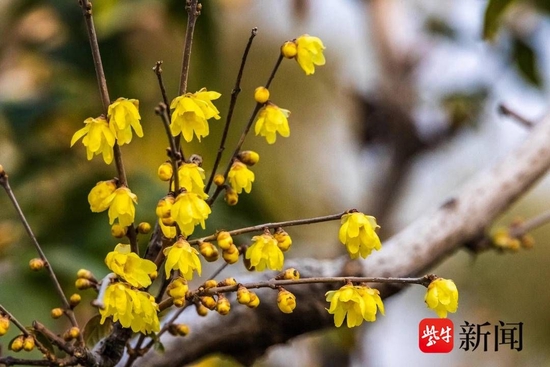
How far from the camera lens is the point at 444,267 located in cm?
136

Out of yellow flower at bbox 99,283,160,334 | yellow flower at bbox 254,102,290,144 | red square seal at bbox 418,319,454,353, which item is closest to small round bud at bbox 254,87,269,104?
yellow flower at bbox 254,102,290,144

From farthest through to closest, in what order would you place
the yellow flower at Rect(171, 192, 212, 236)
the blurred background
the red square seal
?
the blurred background → the red square seal → the yellow flower at Rect(171, 192, 212, 236)

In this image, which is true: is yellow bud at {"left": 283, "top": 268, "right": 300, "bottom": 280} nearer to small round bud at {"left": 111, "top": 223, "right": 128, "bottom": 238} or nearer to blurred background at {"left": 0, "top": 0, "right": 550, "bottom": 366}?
small round bud at {"left": 111, "top": 223, "right": 128, "bottom": 238}

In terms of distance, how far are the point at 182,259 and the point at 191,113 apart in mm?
69

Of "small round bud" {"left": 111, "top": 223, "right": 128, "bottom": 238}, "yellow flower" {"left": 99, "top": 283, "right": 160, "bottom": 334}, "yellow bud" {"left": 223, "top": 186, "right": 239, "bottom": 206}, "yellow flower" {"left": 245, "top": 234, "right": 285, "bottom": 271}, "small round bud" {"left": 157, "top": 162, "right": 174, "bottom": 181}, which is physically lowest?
"yellow flower" {"left": 99, "top": 283, "right": 160, "bottom": 334}

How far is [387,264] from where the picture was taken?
1.74 ft

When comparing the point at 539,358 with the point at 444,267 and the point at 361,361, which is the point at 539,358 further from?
the point at 361,361

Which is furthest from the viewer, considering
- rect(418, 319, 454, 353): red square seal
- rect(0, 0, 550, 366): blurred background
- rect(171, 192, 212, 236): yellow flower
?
rect(0, 0, 550, 366): blurred background

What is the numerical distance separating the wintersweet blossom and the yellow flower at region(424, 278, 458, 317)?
2cm

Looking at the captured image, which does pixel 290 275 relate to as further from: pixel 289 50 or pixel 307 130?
pixel 307 130

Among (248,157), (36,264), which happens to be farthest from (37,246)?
(248,157)

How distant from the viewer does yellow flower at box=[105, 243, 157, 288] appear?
0.31 meters

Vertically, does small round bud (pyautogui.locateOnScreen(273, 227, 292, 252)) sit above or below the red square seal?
below

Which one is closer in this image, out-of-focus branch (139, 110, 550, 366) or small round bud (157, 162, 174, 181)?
small round bud (157, 162, 174, 181)
